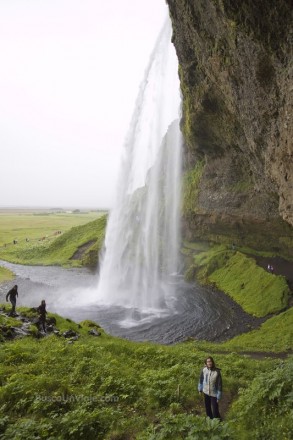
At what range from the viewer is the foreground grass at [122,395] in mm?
7707

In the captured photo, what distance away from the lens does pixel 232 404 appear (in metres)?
10.3

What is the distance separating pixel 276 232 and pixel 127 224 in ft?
72.0

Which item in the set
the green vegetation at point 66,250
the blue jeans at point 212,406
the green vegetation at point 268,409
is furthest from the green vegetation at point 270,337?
the green vegetation at point 66,250

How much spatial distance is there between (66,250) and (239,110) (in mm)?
50122

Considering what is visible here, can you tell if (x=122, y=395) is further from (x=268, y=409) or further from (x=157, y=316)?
(x=157, y=316)

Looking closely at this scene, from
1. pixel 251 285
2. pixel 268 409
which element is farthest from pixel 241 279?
pixel 268 409

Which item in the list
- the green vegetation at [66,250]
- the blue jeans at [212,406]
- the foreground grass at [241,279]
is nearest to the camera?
the blue jeans at [212,406]

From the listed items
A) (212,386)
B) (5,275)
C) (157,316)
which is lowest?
(5,275)

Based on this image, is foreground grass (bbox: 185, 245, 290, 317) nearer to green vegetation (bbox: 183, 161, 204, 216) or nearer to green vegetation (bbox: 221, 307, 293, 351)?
green vegetation (bbox: 221, 307, 293, 351)

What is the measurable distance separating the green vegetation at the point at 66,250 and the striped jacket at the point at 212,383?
48.2 m

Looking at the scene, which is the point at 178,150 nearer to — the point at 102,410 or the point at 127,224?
the point at 127,224

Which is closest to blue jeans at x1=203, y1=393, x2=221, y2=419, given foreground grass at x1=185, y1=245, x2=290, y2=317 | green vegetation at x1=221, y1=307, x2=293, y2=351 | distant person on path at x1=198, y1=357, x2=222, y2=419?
distant person on path at x1=198, y1=357, x2=222, y2=419

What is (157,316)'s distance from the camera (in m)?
27.7

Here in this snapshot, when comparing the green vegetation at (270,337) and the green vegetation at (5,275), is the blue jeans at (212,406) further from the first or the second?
the green vegetation at (5,275)
